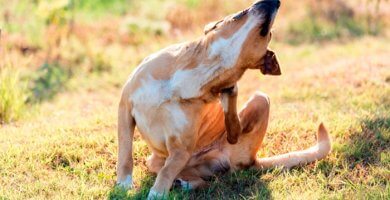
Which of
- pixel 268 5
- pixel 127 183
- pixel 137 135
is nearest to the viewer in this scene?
pixel 268 5

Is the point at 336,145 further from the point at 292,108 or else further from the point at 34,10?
the point at 34,10

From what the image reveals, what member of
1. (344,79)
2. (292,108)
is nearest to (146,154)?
(292,108)

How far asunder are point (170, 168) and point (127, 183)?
43 cm

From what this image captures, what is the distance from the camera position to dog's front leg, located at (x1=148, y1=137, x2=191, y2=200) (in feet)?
16.2

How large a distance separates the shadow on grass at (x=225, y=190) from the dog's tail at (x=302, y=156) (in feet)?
0.44

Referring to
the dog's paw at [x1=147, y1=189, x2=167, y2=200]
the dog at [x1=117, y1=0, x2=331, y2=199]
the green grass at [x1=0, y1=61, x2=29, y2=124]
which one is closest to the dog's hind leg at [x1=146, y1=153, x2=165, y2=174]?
the dog at [x1=117, y1=0, x2=331, y2=199]

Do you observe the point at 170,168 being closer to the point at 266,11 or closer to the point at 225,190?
the point at 225,190

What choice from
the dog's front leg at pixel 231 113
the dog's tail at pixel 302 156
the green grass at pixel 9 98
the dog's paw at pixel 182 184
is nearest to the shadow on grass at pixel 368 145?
the dog's tail at pixel 302 156

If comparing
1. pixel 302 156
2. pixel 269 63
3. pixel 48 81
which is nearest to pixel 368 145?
pixel 302 156

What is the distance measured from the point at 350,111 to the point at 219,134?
2.19 m

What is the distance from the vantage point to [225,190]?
545 cm

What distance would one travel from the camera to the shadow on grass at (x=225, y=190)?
5.11m

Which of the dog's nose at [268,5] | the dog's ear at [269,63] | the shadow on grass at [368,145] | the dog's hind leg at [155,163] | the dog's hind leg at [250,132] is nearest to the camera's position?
the dog's nose at [268,5]

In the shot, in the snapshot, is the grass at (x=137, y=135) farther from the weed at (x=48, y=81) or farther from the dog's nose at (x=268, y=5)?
the dog's nose at (x=268, y=5)
